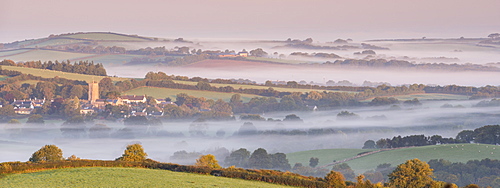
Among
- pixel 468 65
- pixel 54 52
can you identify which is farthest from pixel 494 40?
pixel 54 52

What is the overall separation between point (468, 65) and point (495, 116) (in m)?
60.1

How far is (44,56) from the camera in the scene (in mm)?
176000

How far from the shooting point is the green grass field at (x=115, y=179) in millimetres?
27891

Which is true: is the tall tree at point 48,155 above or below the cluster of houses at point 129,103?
below

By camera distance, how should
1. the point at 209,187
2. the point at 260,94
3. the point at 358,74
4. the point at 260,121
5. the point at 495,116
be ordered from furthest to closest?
the point at 358,74 < the point at 260,94 < the point at 260,121 < the point at 495,116 < the point at 209,187

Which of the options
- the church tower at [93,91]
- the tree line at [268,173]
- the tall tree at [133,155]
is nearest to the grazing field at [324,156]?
the tall tree at [133,155]

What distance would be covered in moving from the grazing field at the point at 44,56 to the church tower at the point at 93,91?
24982 mm

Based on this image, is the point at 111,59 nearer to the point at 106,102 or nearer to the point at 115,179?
the point at 106,102

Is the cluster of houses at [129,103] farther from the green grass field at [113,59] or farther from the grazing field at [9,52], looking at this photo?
the grazing field at [9,52]

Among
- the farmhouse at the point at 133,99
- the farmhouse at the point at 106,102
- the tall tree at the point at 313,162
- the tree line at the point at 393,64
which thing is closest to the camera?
the tall tree at the point at 313,162

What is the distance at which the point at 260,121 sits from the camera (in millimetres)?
141875

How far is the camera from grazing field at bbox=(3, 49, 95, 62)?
17388 cm

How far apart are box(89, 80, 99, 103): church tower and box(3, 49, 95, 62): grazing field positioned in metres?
25.0

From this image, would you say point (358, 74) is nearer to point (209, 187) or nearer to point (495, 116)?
point (495, 116)
